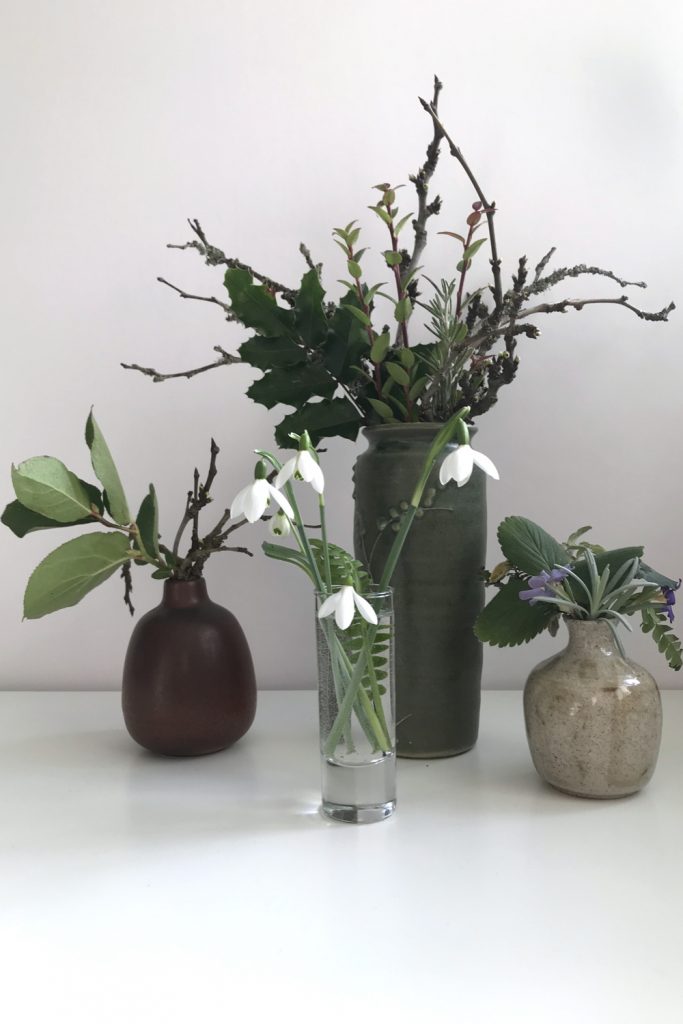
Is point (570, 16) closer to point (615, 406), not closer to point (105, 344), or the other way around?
point (615, 406)

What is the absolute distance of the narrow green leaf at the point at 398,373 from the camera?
2.43 feet

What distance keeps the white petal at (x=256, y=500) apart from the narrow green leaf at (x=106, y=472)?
0.62 ft

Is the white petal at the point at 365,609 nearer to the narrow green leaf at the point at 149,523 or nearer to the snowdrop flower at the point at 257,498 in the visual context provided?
the snowdrop flower at the point at 257,498

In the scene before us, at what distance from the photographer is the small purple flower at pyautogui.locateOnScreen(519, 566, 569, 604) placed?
0.67 m

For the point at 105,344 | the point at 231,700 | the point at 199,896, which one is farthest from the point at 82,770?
the point at 105,344

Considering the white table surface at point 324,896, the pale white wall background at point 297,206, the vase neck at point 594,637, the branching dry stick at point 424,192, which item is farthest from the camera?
the pale white wall background at point 297,206

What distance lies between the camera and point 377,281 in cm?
96

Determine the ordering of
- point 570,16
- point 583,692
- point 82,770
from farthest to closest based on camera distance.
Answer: point 570,16
point 82,770
point 583,692

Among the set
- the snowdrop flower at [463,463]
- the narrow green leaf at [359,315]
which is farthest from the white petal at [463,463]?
the narrow green leaf at [359,315]

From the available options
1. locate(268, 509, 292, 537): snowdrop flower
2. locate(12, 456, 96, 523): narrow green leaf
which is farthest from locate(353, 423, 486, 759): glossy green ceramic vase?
locate(12, 456, 96, 523): narrow green leaf

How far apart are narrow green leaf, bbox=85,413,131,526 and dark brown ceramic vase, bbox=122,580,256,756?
0.10 meters

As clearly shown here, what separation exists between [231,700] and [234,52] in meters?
0.71

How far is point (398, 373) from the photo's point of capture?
2.43ft

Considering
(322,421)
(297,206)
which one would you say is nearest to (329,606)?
(322,421)
